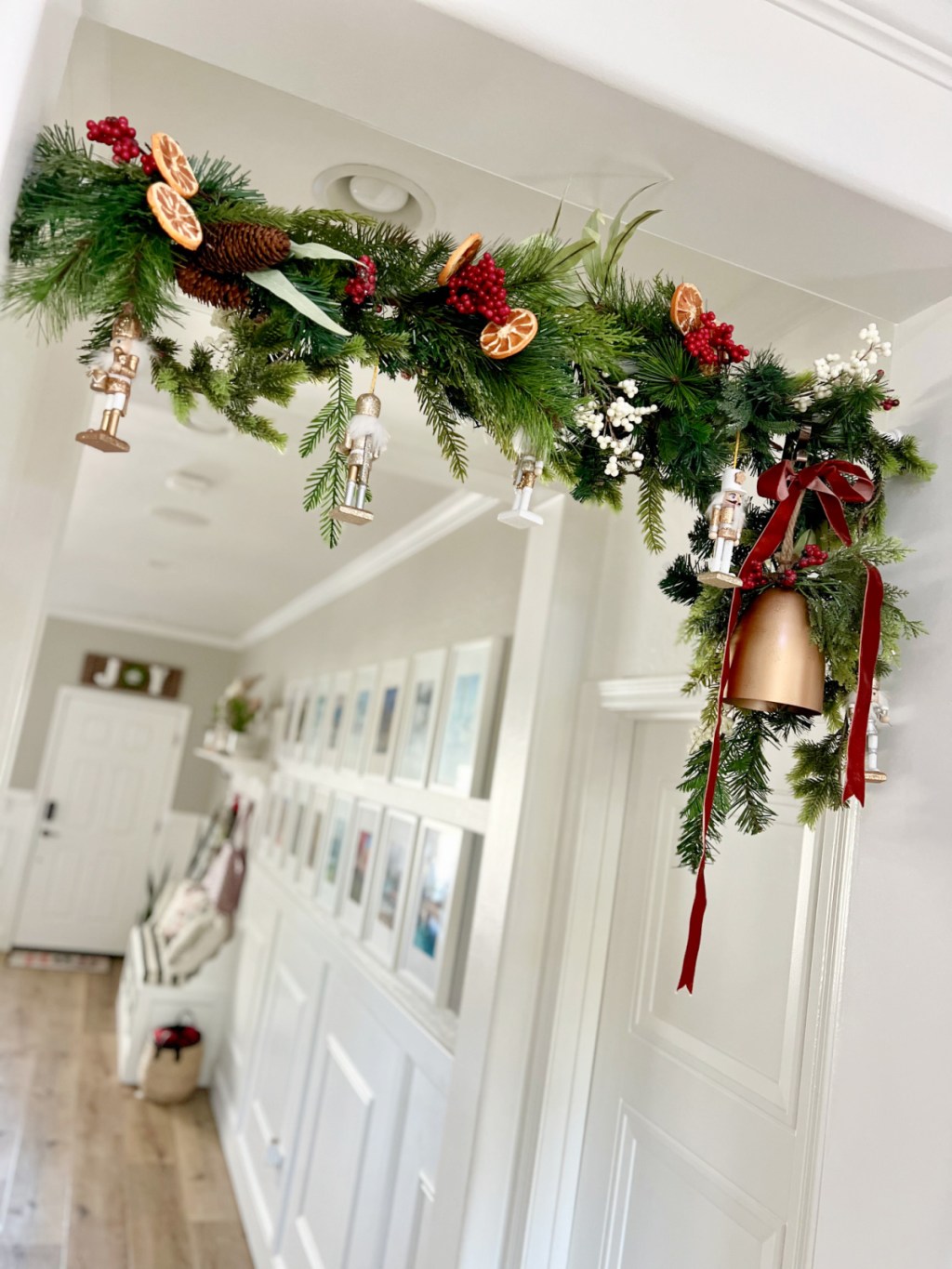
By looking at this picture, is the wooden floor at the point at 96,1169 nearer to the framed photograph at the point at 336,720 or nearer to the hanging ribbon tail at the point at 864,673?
the framed photograph at the point at 336,720

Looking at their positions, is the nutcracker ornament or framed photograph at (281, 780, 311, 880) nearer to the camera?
the nutcracker ornament

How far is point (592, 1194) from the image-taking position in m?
1.77

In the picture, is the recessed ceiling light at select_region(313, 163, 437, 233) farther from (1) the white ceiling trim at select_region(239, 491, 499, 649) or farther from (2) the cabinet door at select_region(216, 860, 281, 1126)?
(2) the cabinet door at select_region(216, 860, 281, 1126)

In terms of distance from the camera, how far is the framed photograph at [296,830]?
161 inches

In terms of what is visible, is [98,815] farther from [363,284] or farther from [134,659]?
[363,284]

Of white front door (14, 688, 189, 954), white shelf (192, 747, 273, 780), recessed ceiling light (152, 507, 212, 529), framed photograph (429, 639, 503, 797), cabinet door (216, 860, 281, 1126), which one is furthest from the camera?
white front door (14, 688, 189, 954)

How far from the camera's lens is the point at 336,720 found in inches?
156

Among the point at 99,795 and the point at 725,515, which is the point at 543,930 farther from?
the point at 99,795

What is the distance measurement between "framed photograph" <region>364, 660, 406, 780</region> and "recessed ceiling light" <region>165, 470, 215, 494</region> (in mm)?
880

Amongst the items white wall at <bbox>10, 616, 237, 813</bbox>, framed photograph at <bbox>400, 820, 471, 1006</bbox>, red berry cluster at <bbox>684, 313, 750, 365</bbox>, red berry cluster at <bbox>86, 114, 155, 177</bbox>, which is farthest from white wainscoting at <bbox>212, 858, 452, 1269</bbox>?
white wall at <bbox>10, 616, 237, 813</bbox>

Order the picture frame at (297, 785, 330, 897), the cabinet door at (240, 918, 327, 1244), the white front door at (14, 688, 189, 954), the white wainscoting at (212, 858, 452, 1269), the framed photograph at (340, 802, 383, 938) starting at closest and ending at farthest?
the white wainscoting at (212, 858, 452, 1269)
the framed photograph at (340, 802, 383, 938)
the cabinet door at (240, 918, 327, 1244)
the picture frame at (297, 785, 330, 897)
the white front door at (14, 688, 189, 954)

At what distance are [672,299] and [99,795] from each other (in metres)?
7.04

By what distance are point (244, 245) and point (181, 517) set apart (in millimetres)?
3090

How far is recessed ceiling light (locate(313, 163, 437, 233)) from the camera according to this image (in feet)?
4.29
